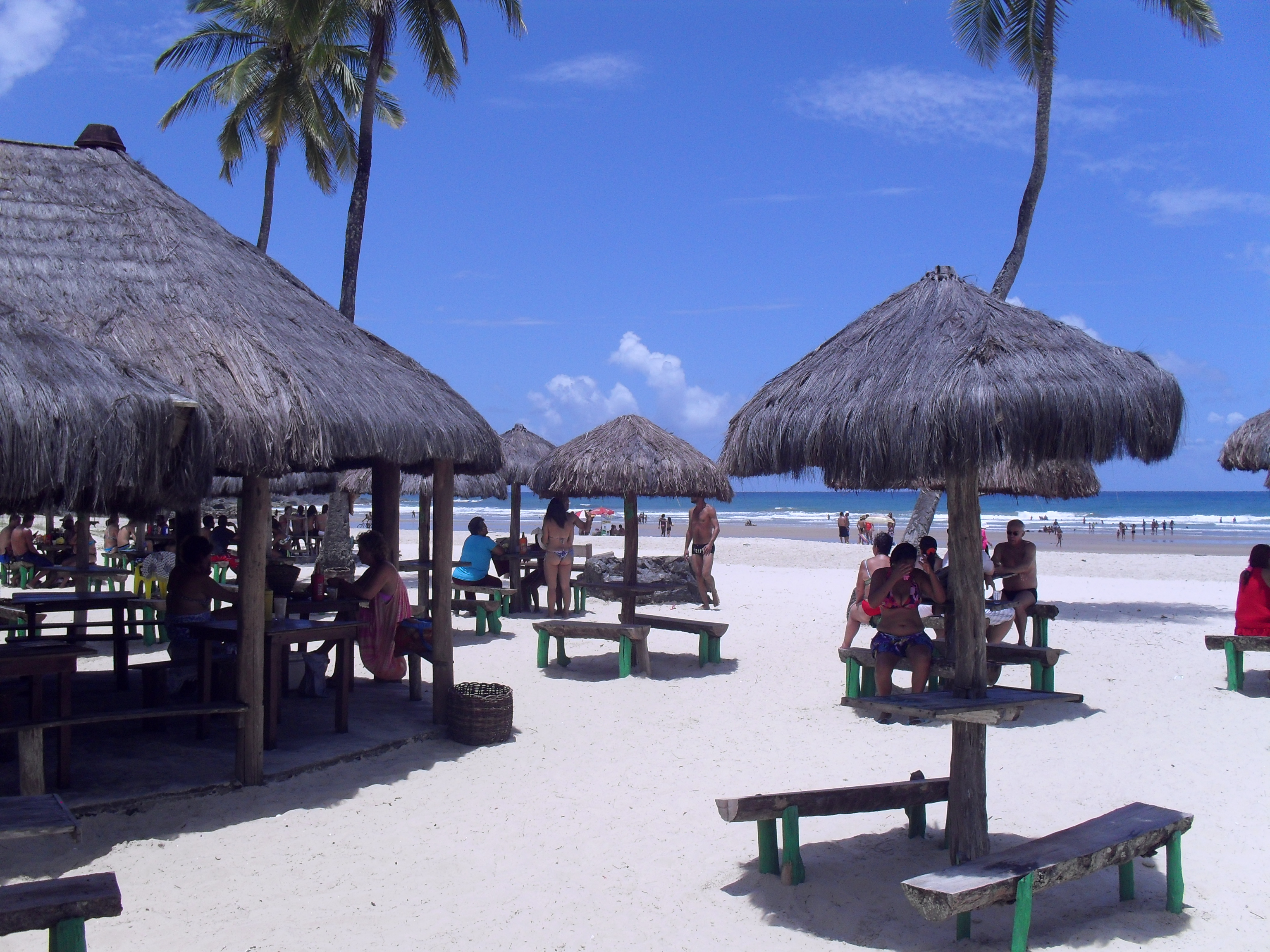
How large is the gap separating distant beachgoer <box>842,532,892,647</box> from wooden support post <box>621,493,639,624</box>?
2.17 meters

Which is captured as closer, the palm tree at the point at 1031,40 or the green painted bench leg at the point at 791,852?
the green painted bench leg at the point at 791,852

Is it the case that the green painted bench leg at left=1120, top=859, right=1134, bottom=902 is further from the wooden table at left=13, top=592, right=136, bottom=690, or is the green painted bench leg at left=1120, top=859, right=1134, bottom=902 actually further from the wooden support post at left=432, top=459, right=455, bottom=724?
the wooden table at left=13, top=592, right=136, bottom=690

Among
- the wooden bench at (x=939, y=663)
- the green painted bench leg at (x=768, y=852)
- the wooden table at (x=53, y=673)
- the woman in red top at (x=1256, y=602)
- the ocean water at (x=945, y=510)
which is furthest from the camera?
the ocean water at (x=945, y=510)

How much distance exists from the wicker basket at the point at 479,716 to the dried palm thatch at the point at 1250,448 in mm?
8998

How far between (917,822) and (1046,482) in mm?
7351

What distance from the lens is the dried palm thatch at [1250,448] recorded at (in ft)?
35.8

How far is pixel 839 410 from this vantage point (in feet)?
14.7

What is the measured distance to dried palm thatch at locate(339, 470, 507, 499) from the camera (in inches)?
560

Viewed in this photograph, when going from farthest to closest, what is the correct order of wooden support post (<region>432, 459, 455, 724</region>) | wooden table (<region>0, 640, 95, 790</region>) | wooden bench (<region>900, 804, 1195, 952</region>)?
wooden support post (<region>432, 459, 455, 724</region>)
wooden table (<region>0, 640, 95, 790</region>)
wooden bench (<region>900, 804, 1195, 952</region>)

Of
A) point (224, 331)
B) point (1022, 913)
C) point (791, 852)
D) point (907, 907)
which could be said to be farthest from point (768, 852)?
point (224, 331)

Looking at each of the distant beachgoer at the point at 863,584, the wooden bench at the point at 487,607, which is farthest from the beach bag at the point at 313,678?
the distant beachgoer at the point at 863,584

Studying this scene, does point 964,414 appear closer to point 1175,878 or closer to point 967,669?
point 967,669

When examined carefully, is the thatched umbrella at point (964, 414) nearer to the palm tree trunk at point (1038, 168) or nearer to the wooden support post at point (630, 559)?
the wooden support post at point (630, 559)

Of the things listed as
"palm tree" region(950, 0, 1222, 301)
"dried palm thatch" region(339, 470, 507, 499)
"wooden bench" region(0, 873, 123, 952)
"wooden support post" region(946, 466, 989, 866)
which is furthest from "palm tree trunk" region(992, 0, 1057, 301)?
"wooden bench" region(0, 873, 123, 952)
